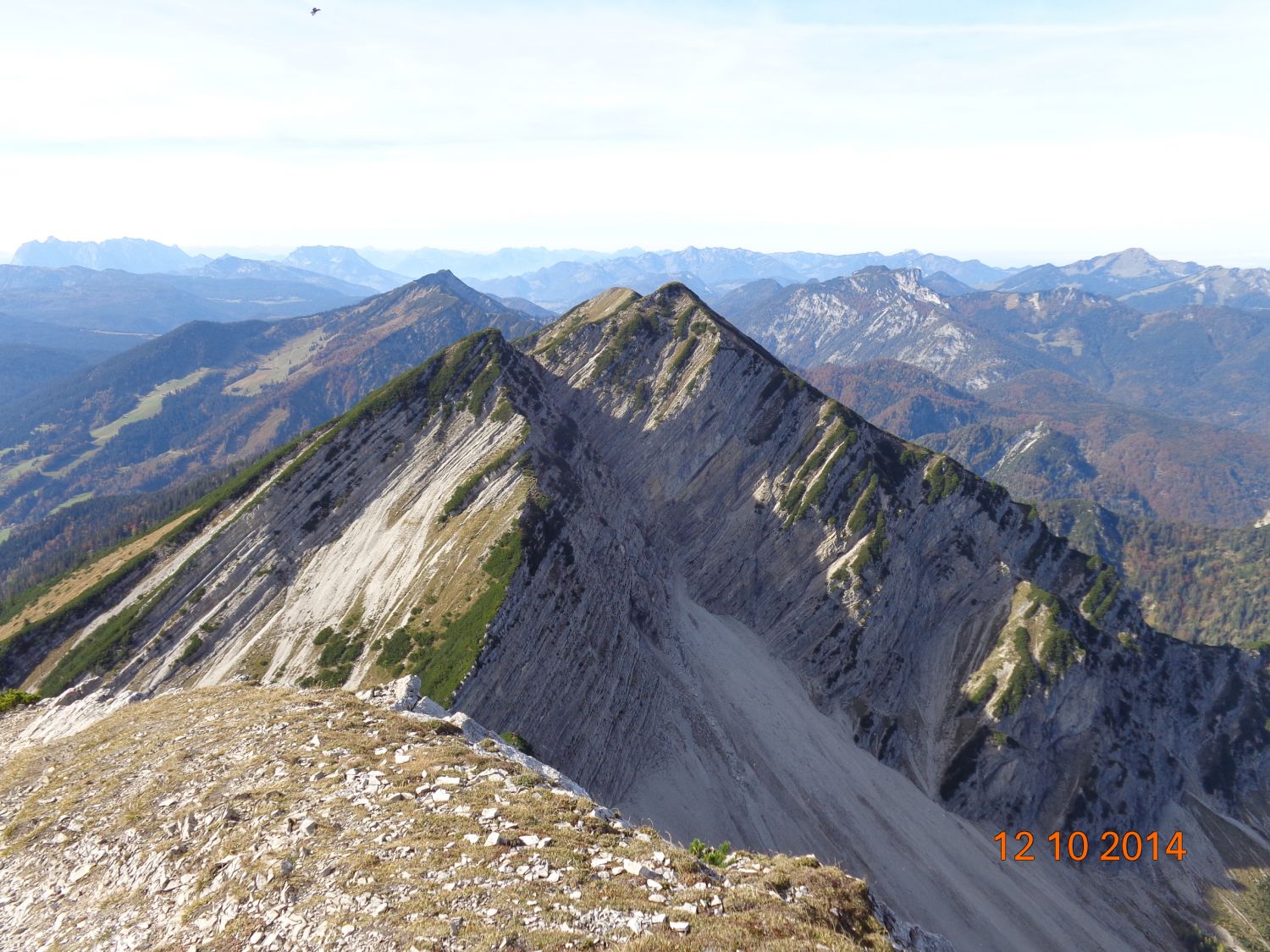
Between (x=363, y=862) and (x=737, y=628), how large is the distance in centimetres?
10357

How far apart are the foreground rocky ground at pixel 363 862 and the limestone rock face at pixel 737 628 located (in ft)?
37.1

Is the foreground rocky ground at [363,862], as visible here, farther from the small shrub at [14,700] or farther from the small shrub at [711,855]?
the small shrub at [14,700]

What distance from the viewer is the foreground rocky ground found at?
1959cm

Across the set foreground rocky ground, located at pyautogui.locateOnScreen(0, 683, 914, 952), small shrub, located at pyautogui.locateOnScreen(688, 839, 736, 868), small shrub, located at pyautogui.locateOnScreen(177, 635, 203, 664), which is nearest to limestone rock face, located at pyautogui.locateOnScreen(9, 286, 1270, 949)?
small shrub, located at pyautogui.locateOnScreen(177, 635, 203, 664)

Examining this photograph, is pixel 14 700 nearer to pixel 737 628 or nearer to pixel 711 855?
pixel 711 855

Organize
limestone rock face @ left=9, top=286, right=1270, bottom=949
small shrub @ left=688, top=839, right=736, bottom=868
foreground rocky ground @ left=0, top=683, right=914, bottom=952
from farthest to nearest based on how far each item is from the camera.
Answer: limestone rock face @ left=9, top=286, right=1270, bottom=949, small shrub @ left=688, top=839, right=736, bottom=868, foreground rocky ground @ left=0, top=683, right=914, bottom=952

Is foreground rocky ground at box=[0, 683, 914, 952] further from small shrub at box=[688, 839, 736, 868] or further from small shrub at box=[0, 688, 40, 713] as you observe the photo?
small shrub at box=[0, 688, 40, 713]

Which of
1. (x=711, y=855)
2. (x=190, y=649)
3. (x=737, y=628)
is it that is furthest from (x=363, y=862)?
(x=737, y=628)

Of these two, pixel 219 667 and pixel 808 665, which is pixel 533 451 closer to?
pixel 219 667

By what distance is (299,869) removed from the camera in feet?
75.6

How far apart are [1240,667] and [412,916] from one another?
640 feet

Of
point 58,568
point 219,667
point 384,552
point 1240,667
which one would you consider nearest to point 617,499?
point 384,552

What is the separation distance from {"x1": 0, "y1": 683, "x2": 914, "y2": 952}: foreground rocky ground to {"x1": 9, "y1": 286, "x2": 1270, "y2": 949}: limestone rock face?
37.1 ft

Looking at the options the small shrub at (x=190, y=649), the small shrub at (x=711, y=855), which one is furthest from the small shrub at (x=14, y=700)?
the small shrub at (x=711, y=855)
